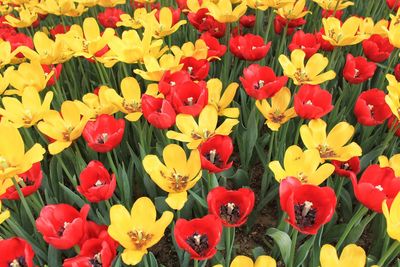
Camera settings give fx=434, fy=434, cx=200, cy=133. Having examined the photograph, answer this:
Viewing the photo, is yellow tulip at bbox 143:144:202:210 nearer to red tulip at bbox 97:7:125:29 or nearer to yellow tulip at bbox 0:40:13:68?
yellow tulip at bbox 0:40:13:68

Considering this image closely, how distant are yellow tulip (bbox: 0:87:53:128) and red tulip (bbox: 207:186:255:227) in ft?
2.35

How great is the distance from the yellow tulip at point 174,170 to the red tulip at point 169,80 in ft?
0.84

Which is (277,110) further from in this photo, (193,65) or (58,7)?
(58,7)

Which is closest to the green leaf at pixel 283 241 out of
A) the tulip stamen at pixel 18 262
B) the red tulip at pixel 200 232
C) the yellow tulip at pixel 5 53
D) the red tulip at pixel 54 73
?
the red tulip at pixel 200 232

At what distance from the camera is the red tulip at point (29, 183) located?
1313 mm

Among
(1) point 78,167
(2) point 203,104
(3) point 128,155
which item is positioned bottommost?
(3) point 128,155

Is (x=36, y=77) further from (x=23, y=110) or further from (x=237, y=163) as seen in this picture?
(x=237, y=163)

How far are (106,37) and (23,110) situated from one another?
486mm

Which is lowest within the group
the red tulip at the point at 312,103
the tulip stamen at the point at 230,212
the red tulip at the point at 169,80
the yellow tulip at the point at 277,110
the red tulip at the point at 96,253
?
the tulip stamen at the point at 230,212

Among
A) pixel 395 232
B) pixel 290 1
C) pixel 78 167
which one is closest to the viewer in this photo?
pixel 395 232

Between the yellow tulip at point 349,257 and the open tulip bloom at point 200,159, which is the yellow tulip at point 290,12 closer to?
the open tulip bloom at point 200,159

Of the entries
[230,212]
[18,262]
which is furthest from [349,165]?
[18,262]

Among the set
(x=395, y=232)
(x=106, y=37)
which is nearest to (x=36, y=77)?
(x=106, y=37)

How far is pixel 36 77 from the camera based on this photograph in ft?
5.61
